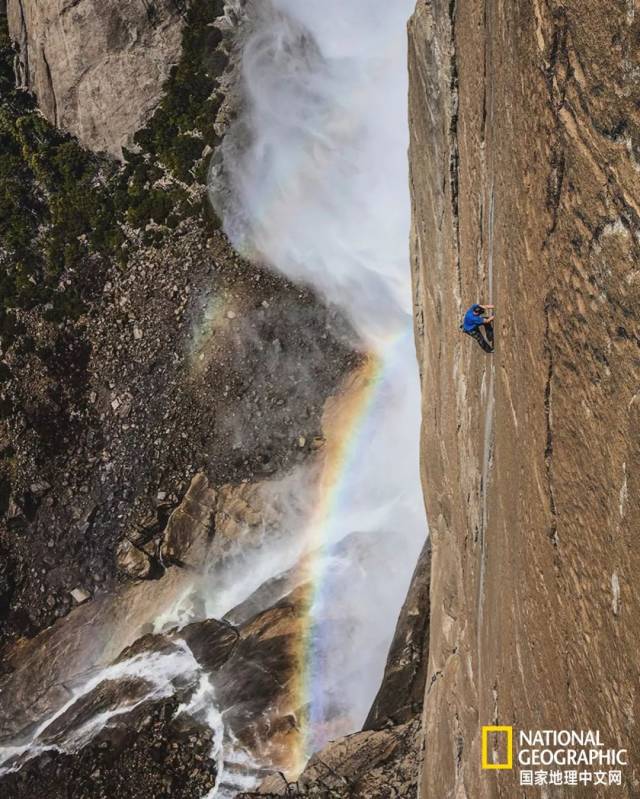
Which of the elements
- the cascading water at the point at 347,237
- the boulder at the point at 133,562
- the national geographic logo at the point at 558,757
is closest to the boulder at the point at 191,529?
the boulder at the point at 133,562

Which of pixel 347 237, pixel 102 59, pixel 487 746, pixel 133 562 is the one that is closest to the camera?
pixel 487 746

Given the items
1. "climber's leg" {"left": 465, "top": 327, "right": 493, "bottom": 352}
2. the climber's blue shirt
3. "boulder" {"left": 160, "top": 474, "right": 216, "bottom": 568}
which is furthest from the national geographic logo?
"boulder" {"left": 160, "top": 474, "right": 216, "bottom": 568}

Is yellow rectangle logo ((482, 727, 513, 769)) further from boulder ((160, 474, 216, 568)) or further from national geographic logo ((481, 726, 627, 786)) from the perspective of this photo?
boulder ((160, 474, 216, 568))

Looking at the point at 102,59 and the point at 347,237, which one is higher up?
the point at 102,59

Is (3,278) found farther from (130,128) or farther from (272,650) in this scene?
(272,650)

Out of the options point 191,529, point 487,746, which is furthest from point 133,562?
point 487,746

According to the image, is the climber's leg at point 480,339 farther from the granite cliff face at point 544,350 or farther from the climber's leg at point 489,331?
the granite cliff face at point 544,350

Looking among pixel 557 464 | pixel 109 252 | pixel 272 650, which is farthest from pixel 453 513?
pixel 109 252

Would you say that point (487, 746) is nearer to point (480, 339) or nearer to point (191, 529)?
point (480, 339)
